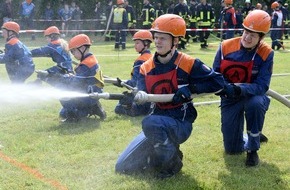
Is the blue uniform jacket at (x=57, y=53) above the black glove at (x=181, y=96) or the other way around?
the other way around

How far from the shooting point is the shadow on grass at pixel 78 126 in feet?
21.1

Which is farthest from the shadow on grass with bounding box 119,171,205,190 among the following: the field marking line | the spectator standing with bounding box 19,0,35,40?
the spectator standing with bounding box 19,0,35,40

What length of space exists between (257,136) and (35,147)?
2.60m

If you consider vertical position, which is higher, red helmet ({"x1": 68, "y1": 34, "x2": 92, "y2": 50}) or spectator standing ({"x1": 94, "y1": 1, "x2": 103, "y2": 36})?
red helmet ({"x1": 68, "y1": 34, "x2": 92, "y2": 50})

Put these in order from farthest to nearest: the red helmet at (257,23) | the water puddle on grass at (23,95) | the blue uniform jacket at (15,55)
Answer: the blue uniform jacket at (15,55), the water puddle on grass at (23,95), the red helmet at (257,23)

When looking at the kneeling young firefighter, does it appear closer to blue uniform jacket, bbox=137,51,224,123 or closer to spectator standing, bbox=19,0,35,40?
blue uniform jacket, bbox=137,51,224,123

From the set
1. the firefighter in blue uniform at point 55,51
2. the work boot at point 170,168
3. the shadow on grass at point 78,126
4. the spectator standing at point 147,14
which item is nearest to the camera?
the work boot at point 170,168

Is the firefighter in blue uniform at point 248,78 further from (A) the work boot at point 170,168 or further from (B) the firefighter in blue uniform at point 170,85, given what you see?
(A) the work boot at point 170,168

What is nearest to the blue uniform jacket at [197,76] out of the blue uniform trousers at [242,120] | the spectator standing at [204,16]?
the blue uniform trousers at [242,120]

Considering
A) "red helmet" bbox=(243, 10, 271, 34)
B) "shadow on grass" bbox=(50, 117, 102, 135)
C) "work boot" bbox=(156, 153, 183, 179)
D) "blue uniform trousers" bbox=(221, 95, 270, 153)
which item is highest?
"red helmet" bbox=(243, 10, 271, 34)

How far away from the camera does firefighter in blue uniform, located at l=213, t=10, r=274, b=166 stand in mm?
4812

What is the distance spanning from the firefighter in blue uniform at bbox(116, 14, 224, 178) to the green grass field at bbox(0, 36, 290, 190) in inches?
13.6

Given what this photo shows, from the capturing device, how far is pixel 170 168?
460 centimetres

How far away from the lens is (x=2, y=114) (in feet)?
24.5
